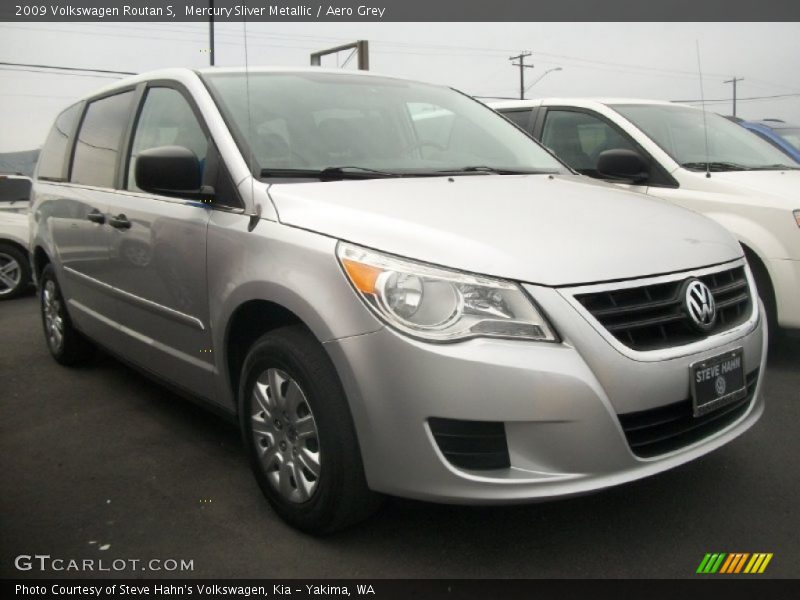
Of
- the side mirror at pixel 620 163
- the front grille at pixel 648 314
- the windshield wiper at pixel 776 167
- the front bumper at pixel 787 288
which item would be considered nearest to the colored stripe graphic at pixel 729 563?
the front grille at pixel 648 314

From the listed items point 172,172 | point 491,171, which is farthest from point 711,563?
point 172,172

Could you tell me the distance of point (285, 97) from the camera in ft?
11.0

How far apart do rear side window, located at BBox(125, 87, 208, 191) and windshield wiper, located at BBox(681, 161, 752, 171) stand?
10.6 ft

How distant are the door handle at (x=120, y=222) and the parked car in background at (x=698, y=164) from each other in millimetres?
2659

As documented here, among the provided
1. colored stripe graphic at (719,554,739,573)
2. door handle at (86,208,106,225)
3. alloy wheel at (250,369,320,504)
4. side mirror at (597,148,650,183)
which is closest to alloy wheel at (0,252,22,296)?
door handle at (86,208,106,225)

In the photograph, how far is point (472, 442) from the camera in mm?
2240

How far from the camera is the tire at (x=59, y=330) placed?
4926mm

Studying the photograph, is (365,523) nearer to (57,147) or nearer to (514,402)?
(514,402)

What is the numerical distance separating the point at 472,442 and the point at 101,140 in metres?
3.06

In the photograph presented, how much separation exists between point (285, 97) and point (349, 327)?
1452mm

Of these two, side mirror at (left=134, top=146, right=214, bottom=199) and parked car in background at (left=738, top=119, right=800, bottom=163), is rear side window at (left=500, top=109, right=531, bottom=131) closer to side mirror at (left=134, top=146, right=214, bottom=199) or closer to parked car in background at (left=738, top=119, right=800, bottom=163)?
parked car in background at (left=738, top=119, right=800, bottom=163)

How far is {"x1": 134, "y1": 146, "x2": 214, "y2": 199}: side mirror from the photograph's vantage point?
9.68 feet

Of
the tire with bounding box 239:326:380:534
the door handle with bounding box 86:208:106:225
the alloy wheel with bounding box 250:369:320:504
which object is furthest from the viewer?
the door handle with bounding box 86:208:106:225
